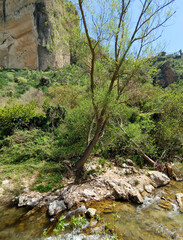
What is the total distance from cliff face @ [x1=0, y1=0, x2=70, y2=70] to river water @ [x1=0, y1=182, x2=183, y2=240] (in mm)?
25260

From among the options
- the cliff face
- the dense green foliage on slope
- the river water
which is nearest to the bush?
the dense green foliage on slope

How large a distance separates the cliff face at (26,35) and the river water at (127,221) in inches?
994

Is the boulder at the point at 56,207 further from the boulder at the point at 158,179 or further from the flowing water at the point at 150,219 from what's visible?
the boulder at the point at 158,179

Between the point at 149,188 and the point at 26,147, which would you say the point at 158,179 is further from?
the point at 26,147

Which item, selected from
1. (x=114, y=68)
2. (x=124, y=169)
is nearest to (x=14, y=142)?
(x=124, y=169)

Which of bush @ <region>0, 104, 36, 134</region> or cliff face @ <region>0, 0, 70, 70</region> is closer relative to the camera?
bush @ <region>0, 104, 36, 134</region>

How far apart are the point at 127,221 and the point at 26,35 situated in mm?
31617

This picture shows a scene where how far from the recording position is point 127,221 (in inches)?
135

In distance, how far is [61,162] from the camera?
624 cm

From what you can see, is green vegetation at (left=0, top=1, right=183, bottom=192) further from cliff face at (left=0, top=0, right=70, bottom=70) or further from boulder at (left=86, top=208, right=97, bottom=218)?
cliff face at (left=0, top=0, right=70, bottom=70)

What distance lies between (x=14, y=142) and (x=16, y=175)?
110 inches

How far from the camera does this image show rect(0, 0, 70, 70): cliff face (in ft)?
82.1

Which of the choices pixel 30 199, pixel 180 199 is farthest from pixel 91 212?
pixel 180 199

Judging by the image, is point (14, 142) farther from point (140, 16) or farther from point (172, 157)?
point (172, 157)
